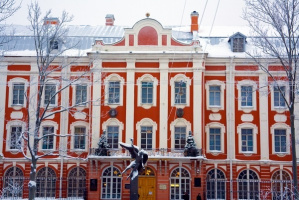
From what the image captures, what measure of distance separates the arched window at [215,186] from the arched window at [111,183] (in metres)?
5.71

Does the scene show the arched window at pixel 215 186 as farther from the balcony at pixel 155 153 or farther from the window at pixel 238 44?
the window at pixel 238 44

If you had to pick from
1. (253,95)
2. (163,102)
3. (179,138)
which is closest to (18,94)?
(163,102)

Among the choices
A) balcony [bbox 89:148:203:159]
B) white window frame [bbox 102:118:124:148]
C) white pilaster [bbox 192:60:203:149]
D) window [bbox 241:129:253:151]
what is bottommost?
balcony [bbox 89:148:203:159]

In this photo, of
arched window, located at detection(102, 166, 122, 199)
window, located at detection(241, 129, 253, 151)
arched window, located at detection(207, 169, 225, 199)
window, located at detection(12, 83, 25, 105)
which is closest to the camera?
arched window, located at detection(102, 166, 122, 199)

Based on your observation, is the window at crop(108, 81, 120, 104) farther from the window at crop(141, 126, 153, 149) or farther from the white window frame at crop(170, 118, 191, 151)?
the white window frame at crop(170, 118, 191, 151)

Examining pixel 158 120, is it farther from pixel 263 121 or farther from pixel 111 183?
pixel 263 121

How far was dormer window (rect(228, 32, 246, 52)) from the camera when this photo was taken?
33.9 metres

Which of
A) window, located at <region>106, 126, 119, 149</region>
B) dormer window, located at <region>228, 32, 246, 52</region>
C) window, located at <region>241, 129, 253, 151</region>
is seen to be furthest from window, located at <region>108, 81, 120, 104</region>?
window, located at <region>241, 129, 253, 151</region>

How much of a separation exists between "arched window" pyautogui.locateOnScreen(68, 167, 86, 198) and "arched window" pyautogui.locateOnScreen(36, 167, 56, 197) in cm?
108

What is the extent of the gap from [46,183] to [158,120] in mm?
8251

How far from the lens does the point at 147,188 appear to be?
101ft

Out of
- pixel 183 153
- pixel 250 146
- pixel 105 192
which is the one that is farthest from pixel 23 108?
pixel 250 146

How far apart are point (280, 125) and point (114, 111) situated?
10763mm

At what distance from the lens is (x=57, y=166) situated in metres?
32.2
